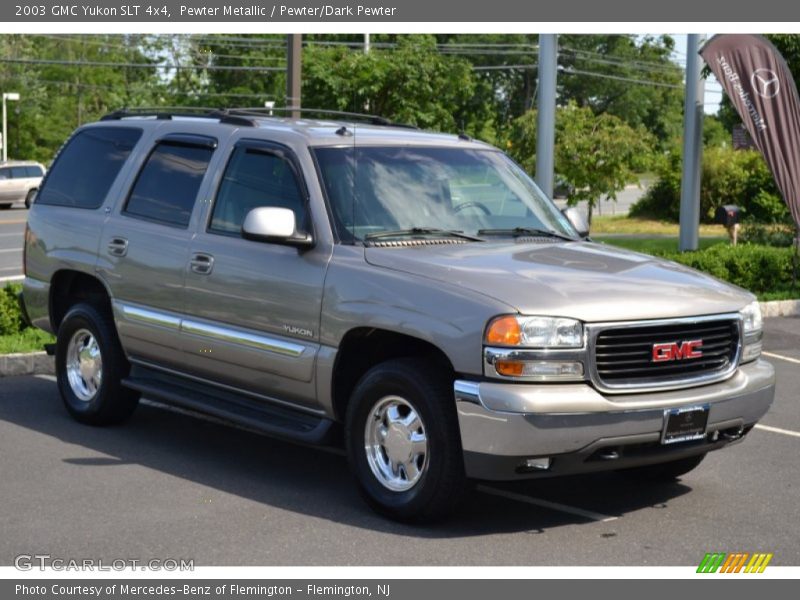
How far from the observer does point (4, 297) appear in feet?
38.5

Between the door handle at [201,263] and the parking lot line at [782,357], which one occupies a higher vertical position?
the door handle at [201,263]

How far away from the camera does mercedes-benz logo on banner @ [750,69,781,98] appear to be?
1702cm

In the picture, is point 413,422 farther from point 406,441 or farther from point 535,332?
point 535,332

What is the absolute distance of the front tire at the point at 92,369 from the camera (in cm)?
859

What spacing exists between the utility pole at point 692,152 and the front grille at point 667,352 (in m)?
13.9

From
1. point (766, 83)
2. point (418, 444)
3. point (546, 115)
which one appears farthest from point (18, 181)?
point (418, 444)

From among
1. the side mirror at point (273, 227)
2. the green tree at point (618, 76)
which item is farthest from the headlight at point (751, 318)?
the green tree at point (618, 76)

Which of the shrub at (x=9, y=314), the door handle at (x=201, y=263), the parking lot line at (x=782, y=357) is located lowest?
the parking lot line at (x=782, y=357)

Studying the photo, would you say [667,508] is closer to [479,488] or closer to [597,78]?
[479,488]

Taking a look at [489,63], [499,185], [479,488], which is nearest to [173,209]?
[499,185]

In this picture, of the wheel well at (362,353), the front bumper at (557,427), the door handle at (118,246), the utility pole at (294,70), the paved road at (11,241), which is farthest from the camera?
the paved road at (11,241)

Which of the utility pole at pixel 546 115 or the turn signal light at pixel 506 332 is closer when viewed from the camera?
the turn signal light at pixel 506 332

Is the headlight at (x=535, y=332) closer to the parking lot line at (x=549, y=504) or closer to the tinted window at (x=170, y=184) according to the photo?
the parking lot line at (x=549, y=504)

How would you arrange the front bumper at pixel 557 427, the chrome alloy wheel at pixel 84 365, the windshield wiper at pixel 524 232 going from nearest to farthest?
the front bumper at pixel 557 427
the windshield wiper at pixel 524 232
the chrome alloy wheel at pixel 84 365
